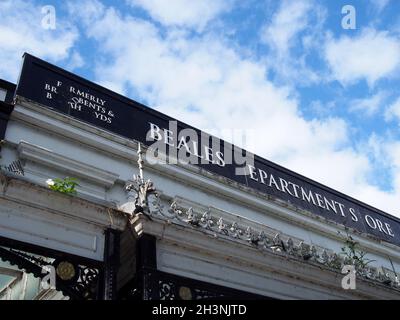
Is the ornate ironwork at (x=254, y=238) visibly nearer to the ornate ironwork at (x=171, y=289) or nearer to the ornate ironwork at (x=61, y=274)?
the ornate ironwork at (x=171, y=289)

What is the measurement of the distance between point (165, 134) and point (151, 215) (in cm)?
975

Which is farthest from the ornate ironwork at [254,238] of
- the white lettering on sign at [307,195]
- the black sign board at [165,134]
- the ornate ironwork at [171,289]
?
the white lettering on sign at [307,195]

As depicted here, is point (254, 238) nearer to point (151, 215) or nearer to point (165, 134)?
point (151, 215)

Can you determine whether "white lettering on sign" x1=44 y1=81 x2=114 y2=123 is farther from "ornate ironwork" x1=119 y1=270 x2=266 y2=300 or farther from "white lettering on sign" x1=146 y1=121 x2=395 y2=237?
"ornate ironwork" x1=119 y1=270 x2=266 y2=300

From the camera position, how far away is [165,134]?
16.0m

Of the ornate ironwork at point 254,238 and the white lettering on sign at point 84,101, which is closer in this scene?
the ornate ironwork at point 254,238

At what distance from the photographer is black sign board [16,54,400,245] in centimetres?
1422

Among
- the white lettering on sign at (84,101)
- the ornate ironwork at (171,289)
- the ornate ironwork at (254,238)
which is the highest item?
the white lettering on sign at (84,101)

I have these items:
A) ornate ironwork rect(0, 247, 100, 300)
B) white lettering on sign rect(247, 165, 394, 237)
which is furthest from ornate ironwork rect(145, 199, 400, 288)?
white lettering on sign rect(247, 165, 394, 237)

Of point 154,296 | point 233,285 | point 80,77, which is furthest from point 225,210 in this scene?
point 154,296

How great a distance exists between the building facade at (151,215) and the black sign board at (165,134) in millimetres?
46

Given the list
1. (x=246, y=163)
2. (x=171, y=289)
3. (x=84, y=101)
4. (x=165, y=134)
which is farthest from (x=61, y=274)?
(x=246, y=163)

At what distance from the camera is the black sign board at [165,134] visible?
14219 millimetres

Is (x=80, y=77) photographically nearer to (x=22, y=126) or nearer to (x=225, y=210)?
(x=22, y=126)
